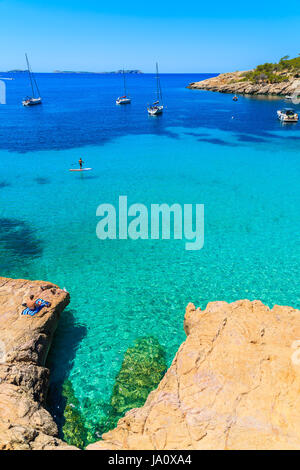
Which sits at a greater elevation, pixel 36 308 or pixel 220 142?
pixel 220 142

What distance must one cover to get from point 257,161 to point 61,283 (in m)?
31.2

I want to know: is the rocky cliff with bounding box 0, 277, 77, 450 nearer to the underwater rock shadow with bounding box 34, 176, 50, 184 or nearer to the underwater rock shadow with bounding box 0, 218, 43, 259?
the underwater rock shadow with bounding box 0, 218, 43, 259

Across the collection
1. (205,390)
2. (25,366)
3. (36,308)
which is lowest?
(25,366)

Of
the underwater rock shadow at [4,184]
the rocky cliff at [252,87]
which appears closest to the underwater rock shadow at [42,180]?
the underwater rock shadow at [4,184]

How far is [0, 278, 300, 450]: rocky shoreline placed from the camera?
7.01 metres

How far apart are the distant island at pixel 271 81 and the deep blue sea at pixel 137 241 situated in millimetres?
70430

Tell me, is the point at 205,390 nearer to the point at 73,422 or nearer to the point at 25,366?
the point at 73,422

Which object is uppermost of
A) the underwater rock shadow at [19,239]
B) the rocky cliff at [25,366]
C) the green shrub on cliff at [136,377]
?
the underwater rock shadow at [19,239]

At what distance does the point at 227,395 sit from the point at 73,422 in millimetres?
5321

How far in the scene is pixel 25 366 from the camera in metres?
10.1

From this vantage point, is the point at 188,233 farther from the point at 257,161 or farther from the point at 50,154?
the point at 50,154

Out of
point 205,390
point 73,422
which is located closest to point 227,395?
point 205,390

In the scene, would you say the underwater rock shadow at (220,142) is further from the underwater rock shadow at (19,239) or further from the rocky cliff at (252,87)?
the rocky cliff at (252,87)

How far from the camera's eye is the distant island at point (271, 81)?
109 meters
